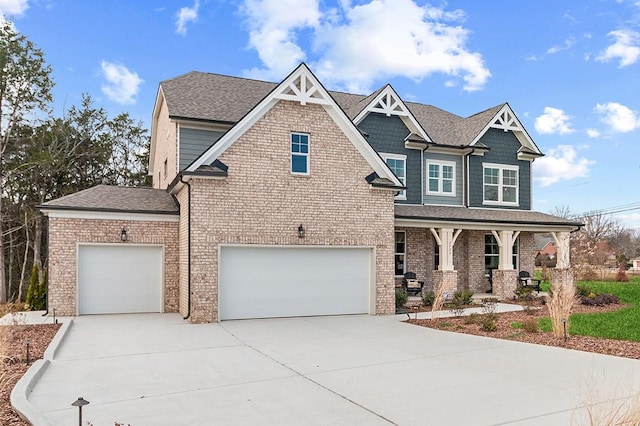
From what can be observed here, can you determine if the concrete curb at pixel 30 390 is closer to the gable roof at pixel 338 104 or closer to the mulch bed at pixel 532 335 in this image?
the gable roof at pixel 338 104

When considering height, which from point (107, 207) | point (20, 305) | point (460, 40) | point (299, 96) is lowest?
point (20, 305)

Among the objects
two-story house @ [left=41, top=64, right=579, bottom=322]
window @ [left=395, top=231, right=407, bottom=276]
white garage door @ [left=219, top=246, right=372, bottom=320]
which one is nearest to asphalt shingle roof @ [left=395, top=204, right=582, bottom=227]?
two-story house @ [left=41, top=64, right=579, bottom=322]

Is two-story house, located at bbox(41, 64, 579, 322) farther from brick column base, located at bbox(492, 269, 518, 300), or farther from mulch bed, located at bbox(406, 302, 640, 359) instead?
brick column base, located at bbox(492, 269, 518, 300)

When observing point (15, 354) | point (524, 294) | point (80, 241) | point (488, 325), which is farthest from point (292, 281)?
point (524, 294)

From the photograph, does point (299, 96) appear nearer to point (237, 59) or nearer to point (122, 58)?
point (237, 59)

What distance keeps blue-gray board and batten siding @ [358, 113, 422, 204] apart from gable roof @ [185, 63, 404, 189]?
4.49m

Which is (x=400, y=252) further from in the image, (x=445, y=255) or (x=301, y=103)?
(x=301, y=103)

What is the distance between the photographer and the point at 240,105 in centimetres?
1805

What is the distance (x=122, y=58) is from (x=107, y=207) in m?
11.6

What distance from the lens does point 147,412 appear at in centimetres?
586

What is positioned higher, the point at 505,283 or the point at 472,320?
the point at 505,283

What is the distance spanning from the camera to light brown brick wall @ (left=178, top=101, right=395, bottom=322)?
1312 cm

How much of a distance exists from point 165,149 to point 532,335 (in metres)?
14.6

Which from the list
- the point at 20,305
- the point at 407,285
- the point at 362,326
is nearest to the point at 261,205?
the point at 362,326
